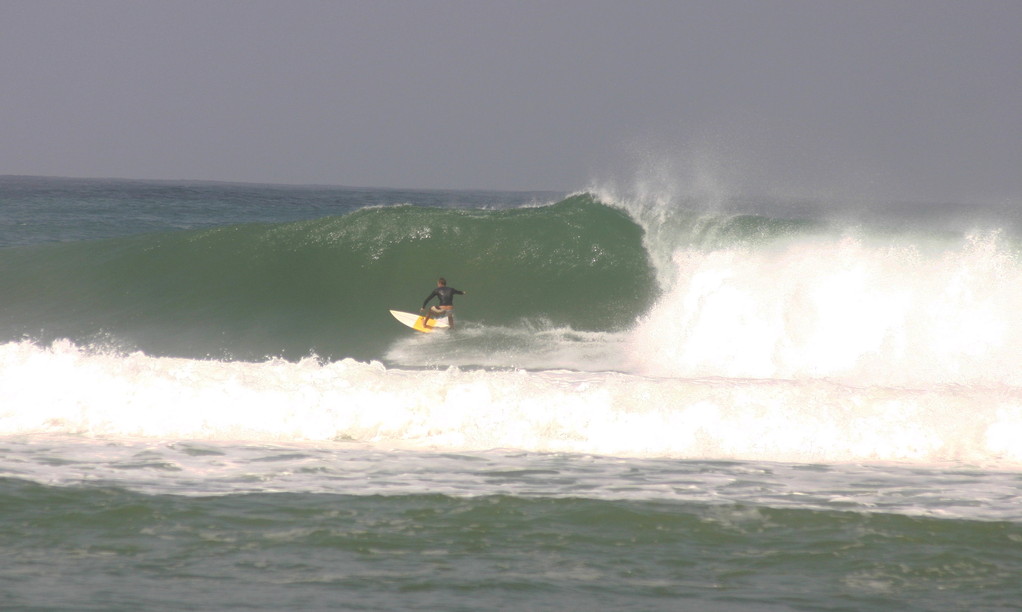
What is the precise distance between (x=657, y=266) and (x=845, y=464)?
9377mm

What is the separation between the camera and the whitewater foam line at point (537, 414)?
28.7 feet

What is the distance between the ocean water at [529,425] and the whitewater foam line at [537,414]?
1.3 inches

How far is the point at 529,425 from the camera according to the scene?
29.5ft

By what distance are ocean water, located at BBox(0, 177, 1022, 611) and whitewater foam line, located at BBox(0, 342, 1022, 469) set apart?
1.3 inches

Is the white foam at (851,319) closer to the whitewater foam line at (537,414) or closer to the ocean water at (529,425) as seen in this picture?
the ocean water at (529,425)

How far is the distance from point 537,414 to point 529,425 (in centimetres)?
14

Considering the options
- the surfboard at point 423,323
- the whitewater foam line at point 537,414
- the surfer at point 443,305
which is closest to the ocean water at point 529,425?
the whitewater foam line at point 537,414

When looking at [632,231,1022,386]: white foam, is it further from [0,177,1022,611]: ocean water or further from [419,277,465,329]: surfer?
[419,277,465,329]: surfer

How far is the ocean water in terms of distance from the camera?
5.64 metres

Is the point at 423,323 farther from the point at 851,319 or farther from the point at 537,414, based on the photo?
the point at 537,414

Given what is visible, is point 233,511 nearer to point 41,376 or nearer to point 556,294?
point 41,376

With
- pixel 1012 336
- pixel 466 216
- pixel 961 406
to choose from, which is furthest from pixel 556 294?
pixel 961 406

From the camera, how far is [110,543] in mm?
5984

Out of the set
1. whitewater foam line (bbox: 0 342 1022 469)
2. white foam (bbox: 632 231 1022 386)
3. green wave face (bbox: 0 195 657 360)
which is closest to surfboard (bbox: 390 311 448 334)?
green wave face (bbox: 0 195 657 360)
